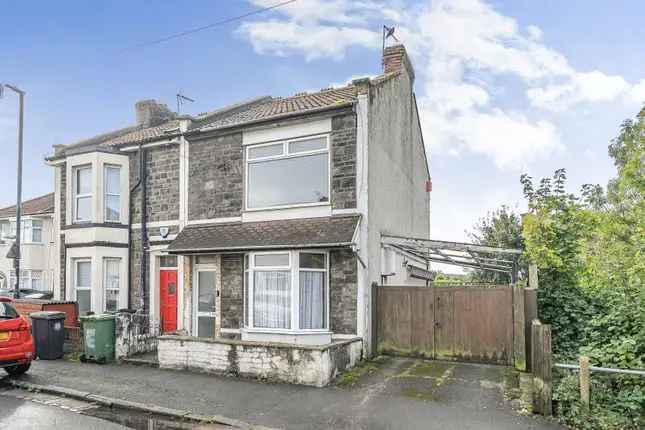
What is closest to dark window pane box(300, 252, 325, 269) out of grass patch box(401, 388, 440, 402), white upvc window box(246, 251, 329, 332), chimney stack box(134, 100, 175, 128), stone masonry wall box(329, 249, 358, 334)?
white upvc window box(246, 251, 329, 332)

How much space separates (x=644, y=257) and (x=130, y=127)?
18.1m

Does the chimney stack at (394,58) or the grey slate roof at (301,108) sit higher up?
the chimney stack at (394,58)

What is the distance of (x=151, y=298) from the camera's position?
558 inches

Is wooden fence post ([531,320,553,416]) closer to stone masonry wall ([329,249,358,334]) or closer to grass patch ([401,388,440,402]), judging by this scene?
grass patch ([401,388,440,402])

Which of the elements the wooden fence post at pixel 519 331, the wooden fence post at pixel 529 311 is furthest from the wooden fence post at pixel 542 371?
the wooden fence post at pixel 529 311

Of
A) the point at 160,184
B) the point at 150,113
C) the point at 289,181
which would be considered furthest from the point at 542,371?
the point at 150,113

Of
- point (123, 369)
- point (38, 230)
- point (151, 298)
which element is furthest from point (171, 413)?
point (38, 230)

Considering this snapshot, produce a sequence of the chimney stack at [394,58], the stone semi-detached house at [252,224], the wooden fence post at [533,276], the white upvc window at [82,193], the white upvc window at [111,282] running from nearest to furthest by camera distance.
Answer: the wooden fence post at [533,276] < the stone semi-detached house at [252,224] < the white upvc window at [111,282] < the white upvc window at [82,193] < the chimney stack at [394,58]

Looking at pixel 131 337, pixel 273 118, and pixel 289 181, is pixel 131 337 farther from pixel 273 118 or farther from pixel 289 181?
pixel 273 118

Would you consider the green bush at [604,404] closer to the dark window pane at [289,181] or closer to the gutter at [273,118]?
the dark window pane at [289,181]

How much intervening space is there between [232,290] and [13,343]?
4.78m

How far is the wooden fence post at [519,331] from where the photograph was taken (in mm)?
10172

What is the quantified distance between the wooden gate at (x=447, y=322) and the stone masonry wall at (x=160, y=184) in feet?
21.0

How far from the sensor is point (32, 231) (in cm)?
2608
